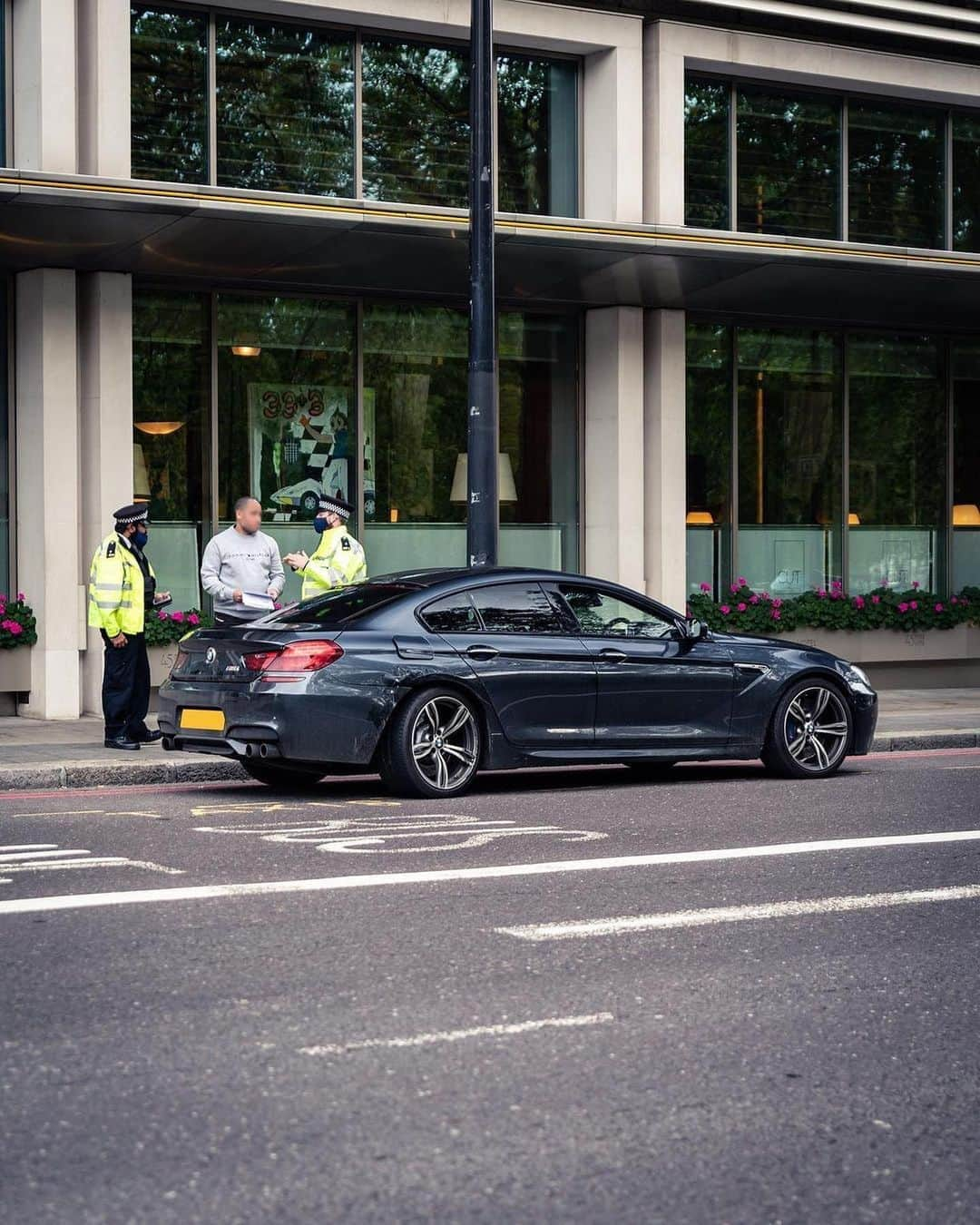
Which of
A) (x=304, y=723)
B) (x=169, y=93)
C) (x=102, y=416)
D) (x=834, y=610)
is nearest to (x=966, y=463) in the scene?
(x=834, y=610)

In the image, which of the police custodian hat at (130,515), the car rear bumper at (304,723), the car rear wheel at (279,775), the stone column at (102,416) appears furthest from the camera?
the stone column at (102,416)

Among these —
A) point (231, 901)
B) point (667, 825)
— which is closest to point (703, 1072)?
point (231, 901)

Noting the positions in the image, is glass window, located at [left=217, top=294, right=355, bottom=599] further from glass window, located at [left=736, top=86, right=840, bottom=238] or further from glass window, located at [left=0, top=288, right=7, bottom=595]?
glass window, located at [left=736, top=86, right=840, bottom=238]

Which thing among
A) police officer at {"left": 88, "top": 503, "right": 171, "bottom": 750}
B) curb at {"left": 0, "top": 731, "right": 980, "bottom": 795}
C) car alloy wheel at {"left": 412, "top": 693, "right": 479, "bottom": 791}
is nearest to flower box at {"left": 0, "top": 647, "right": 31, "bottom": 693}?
police officer at {"left": 88, "top": 503, "right": 171, "bottom": 750}

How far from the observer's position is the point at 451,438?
1838 cm

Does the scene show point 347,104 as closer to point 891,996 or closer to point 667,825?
point 667,825

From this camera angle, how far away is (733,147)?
62.6 ft

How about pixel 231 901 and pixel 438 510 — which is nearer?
pixel 231 901

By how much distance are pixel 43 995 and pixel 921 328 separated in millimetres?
17571

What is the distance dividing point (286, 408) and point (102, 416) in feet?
7.25

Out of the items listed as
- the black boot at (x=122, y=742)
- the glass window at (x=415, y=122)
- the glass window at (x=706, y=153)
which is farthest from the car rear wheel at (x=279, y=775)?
the glass window at (x=706, y=153)

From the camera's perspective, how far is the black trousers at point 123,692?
42.5ft

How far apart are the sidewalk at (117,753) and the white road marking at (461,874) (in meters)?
4.13

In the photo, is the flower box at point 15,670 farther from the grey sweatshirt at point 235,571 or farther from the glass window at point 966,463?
the glass window at point 966,463
